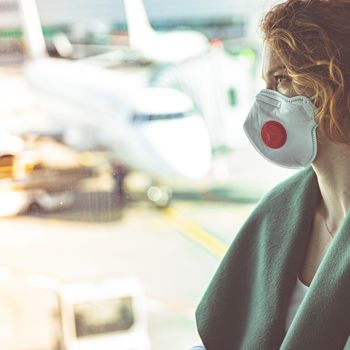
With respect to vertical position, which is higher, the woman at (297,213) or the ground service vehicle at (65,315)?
the woman at (297,213)

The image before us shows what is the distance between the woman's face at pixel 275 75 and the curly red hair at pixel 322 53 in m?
0.02

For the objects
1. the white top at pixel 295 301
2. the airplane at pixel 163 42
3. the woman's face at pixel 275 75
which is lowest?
the white top at pixel 295 301

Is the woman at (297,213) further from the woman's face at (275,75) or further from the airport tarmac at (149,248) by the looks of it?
the airport tarmac at (149,248)

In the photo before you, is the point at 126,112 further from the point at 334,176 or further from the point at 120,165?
the point at 334,176

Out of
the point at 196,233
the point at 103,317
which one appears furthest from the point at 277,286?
the point at 196,233

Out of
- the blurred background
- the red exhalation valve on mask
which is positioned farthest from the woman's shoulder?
the blurred background

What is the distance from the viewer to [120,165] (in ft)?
8.27

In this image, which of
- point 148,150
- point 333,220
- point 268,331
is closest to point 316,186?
point 333,220

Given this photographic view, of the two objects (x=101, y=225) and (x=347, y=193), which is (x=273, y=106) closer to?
(x=347, y=193)

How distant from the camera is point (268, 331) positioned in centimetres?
106

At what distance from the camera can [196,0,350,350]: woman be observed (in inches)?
37.9

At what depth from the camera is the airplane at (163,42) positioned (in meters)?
2.28

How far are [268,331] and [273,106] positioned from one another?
0.33 metres

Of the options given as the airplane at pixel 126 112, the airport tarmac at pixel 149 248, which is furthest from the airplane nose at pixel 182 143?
the airport tarmac at pixel 149 248
